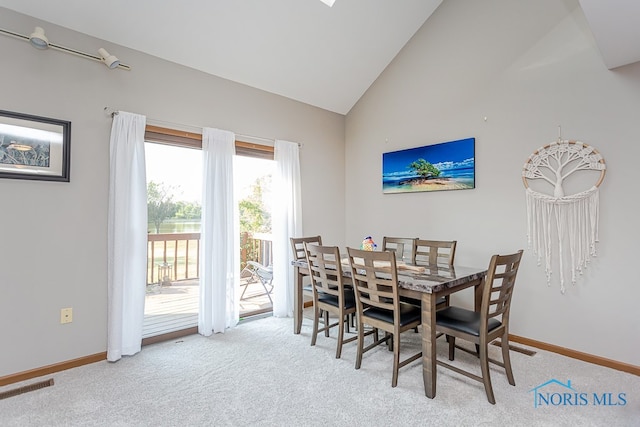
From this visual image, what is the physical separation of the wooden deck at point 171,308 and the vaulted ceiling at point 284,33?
2205 millimetres

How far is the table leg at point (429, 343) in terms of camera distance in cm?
219

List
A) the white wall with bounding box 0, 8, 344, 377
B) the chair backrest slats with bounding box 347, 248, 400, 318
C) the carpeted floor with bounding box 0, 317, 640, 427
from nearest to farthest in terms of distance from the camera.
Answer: the carpeted floor with bounding box 0, 317, 640, 427 < the chair backrest slats with bounding box 347, 248, 400, 318 < the white wall with bounding box 0, 8, 344, 377

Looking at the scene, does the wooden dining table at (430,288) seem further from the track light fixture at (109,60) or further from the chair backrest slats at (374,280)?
the track light fixture at (109,60)

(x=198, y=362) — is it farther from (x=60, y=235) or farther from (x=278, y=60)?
(x=278, y=60)

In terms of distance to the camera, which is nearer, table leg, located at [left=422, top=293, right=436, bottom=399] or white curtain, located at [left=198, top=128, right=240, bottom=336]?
table leg, located at [left=422, top=293, right=436, bottom=399]

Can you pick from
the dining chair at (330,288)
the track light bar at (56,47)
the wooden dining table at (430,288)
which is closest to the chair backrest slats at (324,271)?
the dining chair at (330,288)

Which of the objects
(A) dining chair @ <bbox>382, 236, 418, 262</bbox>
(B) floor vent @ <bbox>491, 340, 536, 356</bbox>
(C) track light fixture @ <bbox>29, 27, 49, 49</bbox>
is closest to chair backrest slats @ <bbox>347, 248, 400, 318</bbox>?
(A) dining chair @ <bbox>382, 236, 418, 262</bbox>

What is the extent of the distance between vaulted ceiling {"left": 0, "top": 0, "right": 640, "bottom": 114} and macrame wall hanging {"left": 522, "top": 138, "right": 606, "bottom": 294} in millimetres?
741

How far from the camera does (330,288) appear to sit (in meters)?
2.99

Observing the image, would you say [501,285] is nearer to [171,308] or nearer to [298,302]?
[298,302]

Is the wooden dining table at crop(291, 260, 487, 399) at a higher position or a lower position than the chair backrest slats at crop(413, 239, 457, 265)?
lower

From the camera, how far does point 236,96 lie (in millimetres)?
3658

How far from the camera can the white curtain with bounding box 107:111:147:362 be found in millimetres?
2783

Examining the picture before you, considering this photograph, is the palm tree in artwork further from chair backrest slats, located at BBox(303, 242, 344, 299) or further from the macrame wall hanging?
chair backrest slats, located at BBox(303, 242, 344, 299)
